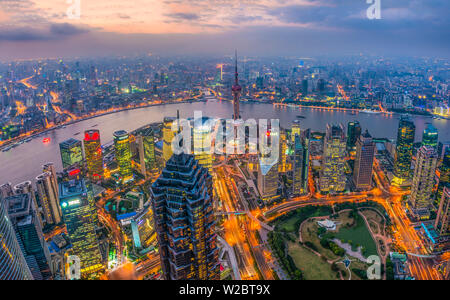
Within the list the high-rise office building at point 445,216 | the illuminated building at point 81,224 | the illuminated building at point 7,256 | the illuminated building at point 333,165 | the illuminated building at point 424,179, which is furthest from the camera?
the illuminated building at point 333,165

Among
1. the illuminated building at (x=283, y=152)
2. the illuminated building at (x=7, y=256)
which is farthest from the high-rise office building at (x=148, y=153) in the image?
the illuminated building at (x=7, y=256)

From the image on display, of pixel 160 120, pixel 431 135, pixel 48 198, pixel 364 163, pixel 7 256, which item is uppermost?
pixel 7 256

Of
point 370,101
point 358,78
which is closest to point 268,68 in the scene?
point 358,78

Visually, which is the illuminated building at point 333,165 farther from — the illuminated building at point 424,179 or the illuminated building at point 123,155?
the illuminated building at point 123,155

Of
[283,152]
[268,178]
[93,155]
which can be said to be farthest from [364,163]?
[93,155]

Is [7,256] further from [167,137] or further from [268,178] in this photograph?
[167,137]

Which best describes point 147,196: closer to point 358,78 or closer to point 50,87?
point 50,87
